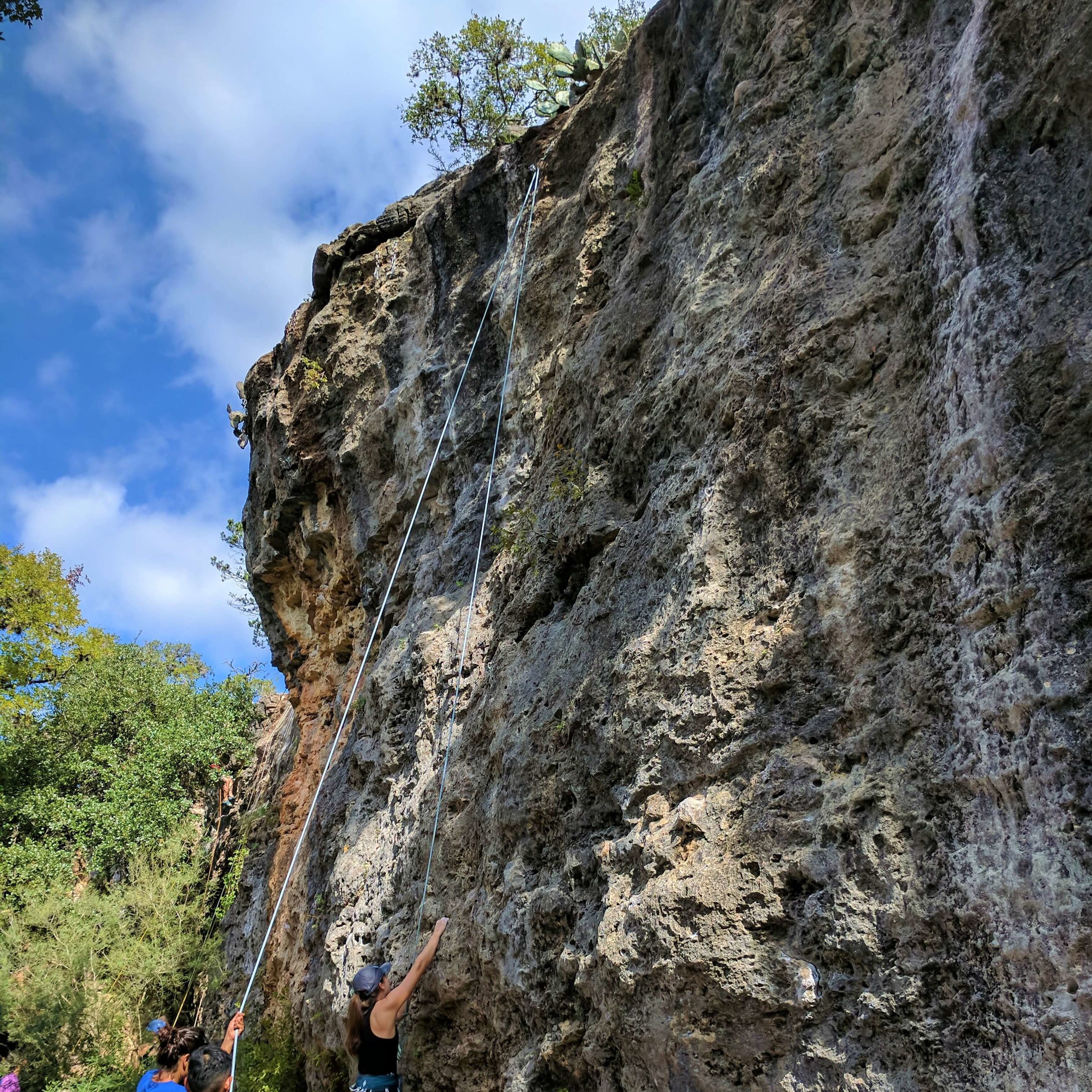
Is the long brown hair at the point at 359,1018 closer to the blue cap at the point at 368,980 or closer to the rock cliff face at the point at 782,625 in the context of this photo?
the blue cap at the point at 368,980

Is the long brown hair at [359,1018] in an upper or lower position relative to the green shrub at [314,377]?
lower

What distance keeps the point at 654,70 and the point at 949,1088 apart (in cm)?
720

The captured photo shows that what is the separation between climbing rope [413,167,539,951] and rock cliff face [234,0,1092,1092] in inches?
3.4

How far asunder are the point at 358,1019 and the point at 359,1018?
1 cm

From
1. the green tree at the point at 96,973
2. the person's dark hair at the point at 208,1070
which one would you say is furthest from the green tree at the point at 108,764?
the person's dark hair at the point at 208,1070

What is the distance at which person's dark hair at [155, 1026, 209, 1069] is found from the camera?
198 inches

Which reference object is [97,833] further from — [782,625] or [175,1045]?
[782,625]

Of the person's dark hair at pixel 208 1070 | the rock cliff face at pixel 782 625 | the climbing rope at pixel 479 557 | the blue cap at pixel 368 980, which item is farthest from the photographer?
the climbing rope at pixel 479 557

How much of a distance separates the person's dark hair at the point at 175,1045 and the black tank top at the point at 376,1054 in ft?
3.22

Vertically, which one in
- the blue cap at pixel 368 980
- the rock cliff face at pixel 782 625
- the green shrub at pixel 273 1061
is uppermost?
the rock cliff face at pixel 782 625

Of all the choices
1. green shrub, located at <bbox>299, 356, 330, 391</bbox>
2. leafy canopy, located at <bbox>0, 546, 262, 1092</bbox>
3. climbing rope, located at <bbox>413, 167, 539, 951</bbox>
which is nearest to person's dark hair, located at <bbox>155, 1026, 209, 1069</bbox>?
climbing rope, located at <bbox>413, 167, 539, 951</bbox>

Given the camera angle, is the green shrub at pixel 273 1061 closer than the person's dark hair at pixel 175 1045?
No

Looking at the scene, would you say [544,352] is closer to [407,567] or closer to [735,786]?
[407,567]

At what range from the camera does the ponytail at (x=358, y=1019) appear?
4.98 meters
